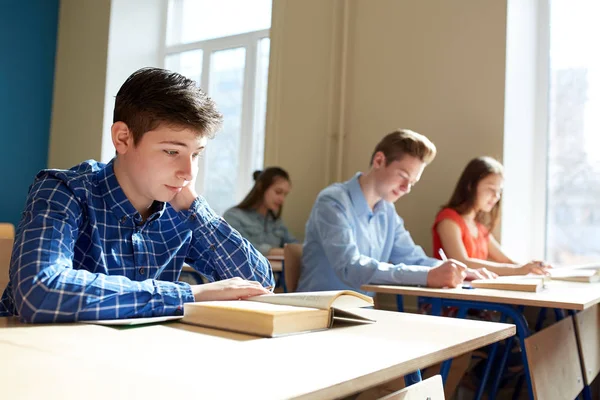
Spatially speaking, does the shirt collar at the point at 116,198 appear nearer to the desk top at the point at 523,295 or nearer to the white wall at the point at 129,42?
the desk top at the point at 523,295

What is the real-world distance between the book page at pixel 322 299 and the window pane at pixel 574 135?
2.68m

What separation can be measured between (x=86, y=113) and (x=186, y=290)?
4.76 metres

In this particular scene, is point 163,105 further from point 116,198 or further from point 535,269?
point 535,269

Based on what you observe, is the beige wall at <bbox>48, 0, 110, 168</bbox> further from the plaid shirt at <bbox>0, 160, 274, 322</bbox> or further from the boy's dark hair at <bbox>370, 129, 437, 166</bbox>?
the plaid shirt at <bbox>0, 160, 274, 322</bbox>

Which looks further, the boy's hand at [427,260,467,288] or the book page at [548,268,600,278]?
the book page at [548,268,600,278]

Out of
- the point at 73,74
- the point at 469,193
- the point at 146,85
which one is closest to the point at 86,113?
the point at 73,74

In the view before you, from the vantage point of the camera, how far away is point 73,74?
18.3 ft

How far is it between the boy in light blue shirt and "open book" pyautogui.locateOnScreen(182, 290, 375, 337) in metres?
0.99

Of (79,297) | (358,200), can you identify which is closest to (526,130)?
(358,200)

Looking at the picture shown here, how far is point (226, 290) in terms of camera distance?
3.76 ft

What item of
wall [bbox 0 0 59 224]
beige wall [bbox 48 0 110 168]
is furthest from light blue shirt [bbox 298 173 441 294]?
wall [bbox 0 0 59 224]

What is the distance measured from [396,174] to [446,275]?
1.85ft

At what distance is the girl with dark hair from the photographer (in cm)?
398

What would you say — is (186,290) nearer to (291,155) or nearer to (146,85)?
(146,85)
